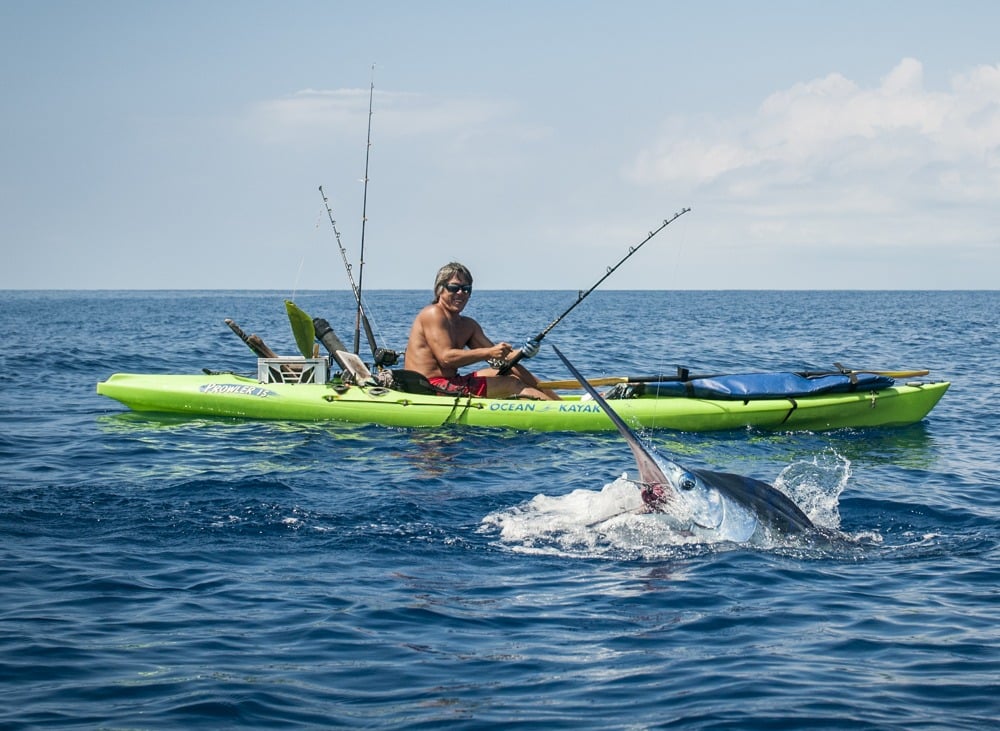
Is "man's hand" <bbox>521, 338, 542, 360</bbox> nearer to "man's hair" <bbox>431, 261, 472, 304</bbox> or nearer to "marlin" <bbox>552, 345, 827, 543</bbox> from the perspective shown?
"man's hair" <bbox>431, 261, 472, 304</bbox>

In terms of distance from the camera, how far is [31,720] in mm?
3938

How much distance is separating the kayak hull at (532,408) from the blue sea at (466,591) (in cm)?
68

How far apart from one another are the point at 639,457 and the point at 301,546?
2076 mm

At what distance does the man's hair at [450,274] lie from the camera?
35.1 feet

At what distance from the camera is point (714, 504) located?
6.05 metres

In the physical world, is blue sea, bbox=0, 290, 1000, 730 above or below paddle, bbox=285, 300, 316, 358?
below

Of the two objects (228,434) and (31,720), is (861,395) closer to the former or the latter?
(228,434)

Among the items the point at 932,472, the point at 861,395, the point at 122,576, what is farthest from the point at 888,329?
the point at 122,576

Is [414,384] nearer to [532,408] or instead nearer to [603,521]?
[532,408]

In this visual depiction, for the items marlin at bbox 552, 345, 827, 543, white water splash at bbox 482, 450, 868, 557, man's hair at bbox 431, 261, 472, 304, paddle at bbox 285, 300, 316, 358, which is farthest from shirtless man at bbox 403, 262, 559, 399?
marlin at bbox 552, 345, 827, 543

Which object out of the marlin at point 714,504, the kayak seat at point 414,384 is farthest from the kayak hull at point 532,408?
the marlin at point 714,504

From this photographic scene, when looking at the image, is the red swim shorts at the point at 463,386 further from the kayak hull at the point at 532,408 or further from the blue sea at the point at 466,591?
the blue sea at the point at 466,591

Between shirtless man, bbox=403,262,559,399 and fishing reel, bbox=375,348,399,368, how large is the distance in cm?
25

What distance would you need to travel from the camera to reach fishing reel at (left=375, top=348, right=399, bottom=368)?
38.2 ft
